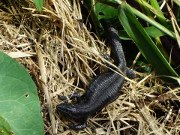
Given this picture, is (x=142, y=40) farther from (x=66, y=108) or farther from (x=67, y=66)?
(x=66, y=108)

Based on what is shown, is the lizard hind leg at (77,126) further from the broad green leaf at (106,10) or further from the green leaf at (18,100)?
the broad green leaf at (106,10)

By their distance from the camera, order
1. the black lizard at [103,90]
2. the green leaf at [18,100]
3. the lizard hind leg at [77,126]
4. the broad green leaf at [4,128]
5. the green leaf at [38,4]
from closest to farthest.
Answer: the broad green leaf at [4,128] → the green leaf at [18,100] → the green leaf at [38,4] → the lizard hind leg at [77,126] → the black lizard at [103,90]

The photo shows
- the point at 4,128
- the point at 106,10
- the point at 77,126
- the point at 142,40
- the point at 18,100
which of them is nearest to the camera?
the point at 4,128

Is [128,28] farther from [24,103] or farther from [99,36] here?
[24,103]

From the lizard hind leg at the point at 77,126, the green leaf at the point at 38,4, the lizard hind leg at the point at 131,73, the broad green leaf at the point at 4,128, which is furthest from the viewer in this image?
the lizard hind leg at the point at 131,73

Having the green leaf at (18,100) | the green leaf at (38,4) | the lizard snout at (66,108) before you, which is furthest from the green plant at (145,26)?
the green leaf at (18,100)

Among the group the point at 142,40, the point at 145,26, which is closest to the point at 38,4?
the point at 142,40
